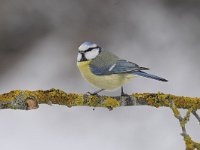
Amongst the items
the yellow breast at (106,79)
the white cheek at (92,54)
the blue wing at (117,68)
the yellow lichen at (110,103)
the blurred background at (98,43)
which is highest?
the blurred background at (98,43)

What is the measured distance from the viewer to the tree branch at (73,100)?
2645mm

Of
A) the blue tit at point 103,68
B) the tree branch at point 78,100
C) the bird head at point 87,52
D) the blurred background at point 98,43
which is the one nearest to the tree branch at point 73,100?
the tree branch at point 78,100

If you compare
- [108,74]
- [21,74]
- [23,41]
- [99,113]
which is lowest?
[108,74]

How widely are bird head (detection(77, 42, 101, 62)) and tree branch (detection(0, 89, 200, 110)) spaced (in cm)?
31

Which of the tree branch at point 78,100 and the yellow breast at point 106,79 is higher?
the yellow breast at point 106,79

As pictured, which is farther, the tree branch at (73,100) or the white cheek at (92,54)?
the white cheek at (92,54)

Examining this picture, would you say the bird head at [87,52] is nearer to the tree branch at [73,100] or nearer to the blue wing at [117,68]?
the blue wing at [117,68]

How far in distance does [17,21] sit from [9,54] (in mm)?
505

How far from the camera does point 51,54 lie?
778 centimetres

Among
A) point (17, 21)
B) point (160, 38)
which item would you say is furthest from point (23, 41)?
point (160, 38)

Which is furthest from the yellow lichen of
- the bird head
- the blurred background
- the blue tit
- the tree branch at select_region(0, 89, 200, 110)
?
the blurred background

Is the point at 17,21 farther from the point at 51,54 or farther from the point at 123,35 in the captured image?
the point at 123,35

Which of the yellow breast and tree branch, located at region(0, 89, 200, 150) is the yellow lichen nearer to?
tree branch, located at region(0, 89, 200, 150)

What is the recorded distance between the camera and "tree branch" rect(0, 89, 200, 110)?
264cm
